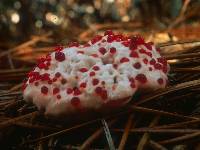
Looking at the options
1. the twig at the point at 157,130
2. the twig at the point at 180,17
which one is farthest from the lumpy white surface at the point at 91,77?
the twig at the point at 180,17

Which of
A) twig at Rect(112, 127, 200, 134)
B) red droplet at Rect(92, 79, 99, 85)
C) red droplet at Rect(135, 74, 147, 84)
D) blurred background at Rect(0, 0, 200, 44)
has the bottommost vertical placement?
twig at Rect(112, 127, 200, 134)

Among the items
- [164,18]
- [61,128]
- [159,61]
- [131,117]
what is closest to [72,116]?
[61,128]

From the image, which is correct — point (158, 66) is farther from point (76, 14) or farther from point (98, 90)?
point (76, 14)

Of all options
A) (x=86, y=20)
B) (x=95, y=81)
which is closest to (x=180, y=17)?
(x=86, y=20)

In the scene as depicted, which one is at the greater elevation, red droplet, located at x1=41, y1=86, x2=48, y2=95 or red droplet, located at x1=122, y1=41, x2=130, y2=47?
red droplet, located at x1=122, y1=41, x2=130, y2=47

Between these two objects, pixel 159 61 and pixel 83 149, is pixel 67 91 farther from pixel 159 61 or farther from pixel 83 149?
pixel 159 61

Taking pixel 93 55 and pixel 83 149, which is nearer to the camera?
pixel 83 149

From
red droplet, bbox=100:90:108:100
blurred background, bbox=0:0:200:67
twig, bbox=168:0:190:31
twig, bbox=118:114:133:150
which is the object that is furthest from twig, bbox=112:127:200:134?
twig, bbox=168:0:190:31

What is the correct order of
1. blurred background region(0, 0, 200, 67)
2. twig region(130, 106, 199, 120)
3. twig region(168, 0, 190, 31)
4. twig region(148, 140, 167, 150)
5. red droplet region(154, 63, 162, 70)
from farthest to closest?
1. twig region(168, 0, 190, 31)
2. blurred background region(0, 0, 200, 67)
3. red droplet region(154, 63, 162, 70)
4. twig region(130, 106, 199, 120)
5. twig region(148, 140, 167, 150)

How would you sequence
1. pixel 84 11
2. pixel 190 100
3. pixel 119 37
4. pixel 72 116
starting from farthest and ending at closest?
pixel 84 11 → pixel 119 37 → pixel 190 100 → pixel 72 116

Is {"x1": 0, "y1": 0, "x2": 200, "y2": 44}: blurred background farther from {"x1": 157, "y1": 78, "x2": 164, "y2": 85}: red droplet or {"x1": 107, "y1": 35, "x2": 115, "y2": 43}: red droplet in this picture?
{"x1": 157, "y1": 78, "x2": 164, "y2": 85}: red droplet

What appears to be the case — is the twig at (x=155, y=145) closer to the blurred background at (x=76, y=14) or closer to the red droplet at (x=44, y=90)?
the red droplet at (x=44, y=90)
